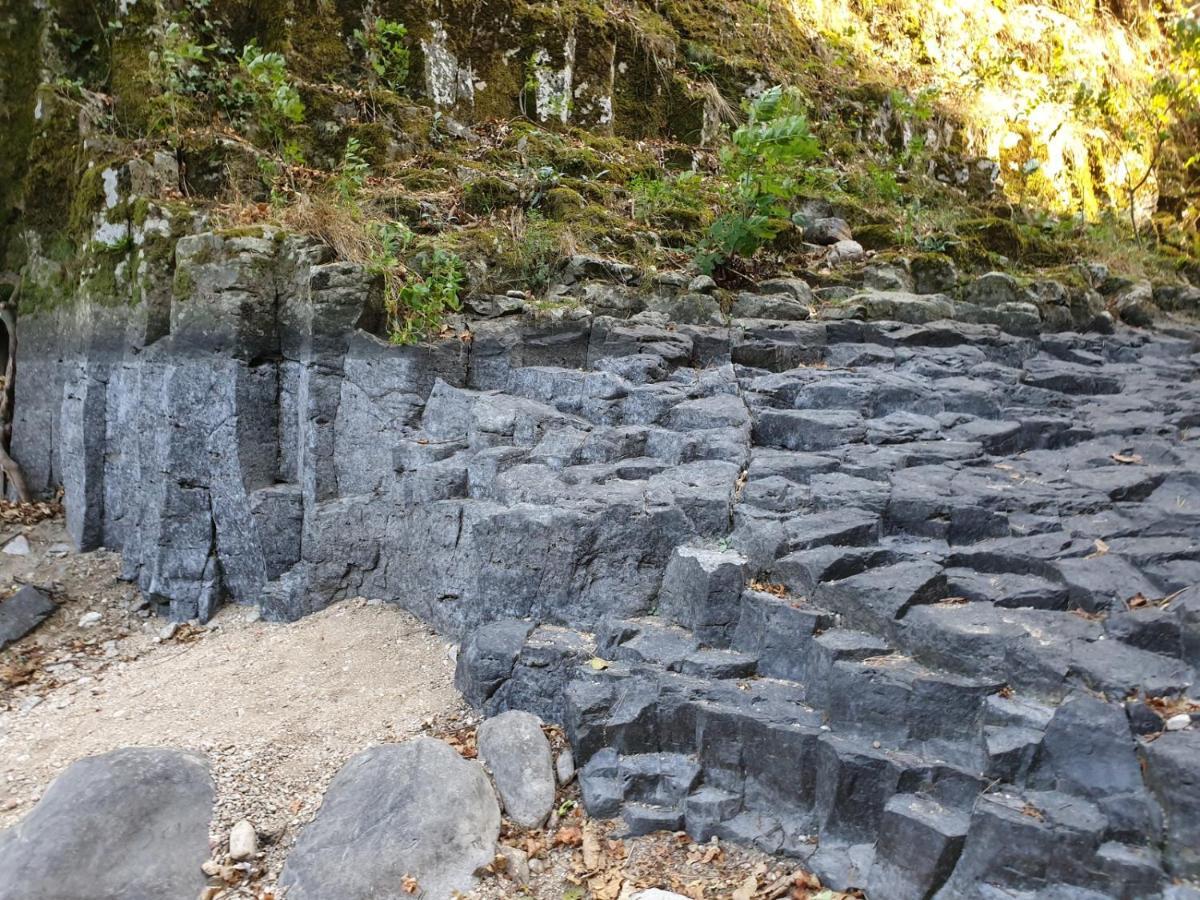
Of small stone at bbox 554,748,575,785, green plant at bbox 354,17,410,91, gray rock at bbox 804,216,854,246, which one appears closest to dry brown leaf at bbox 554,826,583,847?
small stone at bbox 554,748,575,785

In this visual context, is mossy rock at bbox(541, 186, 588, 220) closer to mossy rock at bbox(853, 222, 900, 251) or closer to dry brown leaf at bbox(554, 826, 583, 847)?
mossy rock at bbox(853, 222, 900, 251)

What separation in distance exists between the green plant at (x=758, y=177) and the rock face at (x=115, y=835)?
213 inches

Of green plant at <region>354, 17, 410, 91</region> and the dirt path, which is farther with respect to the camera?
green plant at <region>354, 17, 410, 91</region>

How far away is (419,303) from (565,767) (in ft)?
11.2

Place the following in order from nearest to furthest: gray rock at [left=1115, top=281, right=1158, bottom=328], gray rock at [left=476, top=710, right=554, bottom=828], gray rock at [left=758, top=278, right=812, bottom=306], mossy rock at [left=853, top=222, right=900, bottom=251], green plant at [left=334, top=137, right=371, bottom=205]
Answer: gray rock at [left=476, top=710, right=554, bottom=828]
green plant at [left=334, top=137, right=371, bottom=205]
gray rock at [left=758, top=278, right=812, bottom=306]
gray rock at [left=1115, top=281, right=1158, bottom=328]
mossy rock at [left=853, top=222, right=900, bottom=251]

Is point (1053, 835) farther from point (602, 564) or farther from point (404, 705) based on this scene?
point (404, 705)

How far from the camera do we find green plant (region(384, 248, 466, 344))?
5.80 m

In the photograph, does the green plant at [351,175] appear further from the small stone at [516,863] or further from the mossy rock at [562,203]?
the small stone at [516,863]

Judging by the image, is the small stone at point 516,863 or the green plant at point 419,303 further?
the green plant at point 419,303

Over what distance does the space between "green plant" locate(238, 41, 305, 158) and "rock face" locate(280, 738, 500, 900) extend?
5.34m

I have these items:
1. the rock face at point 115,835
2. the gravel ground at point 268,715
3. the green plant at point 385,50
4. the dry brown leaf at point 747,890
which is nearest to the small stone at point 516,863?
the gravel ground at point 268,715

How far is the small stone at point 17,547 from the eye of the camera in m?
6.77

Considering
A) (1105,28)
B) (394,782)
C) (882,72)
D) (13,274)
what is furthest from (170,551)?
(1105,28)

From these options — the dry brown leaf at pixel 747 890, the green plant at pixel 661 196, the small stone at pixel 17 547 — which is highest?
the green plant at pixel 661 196
